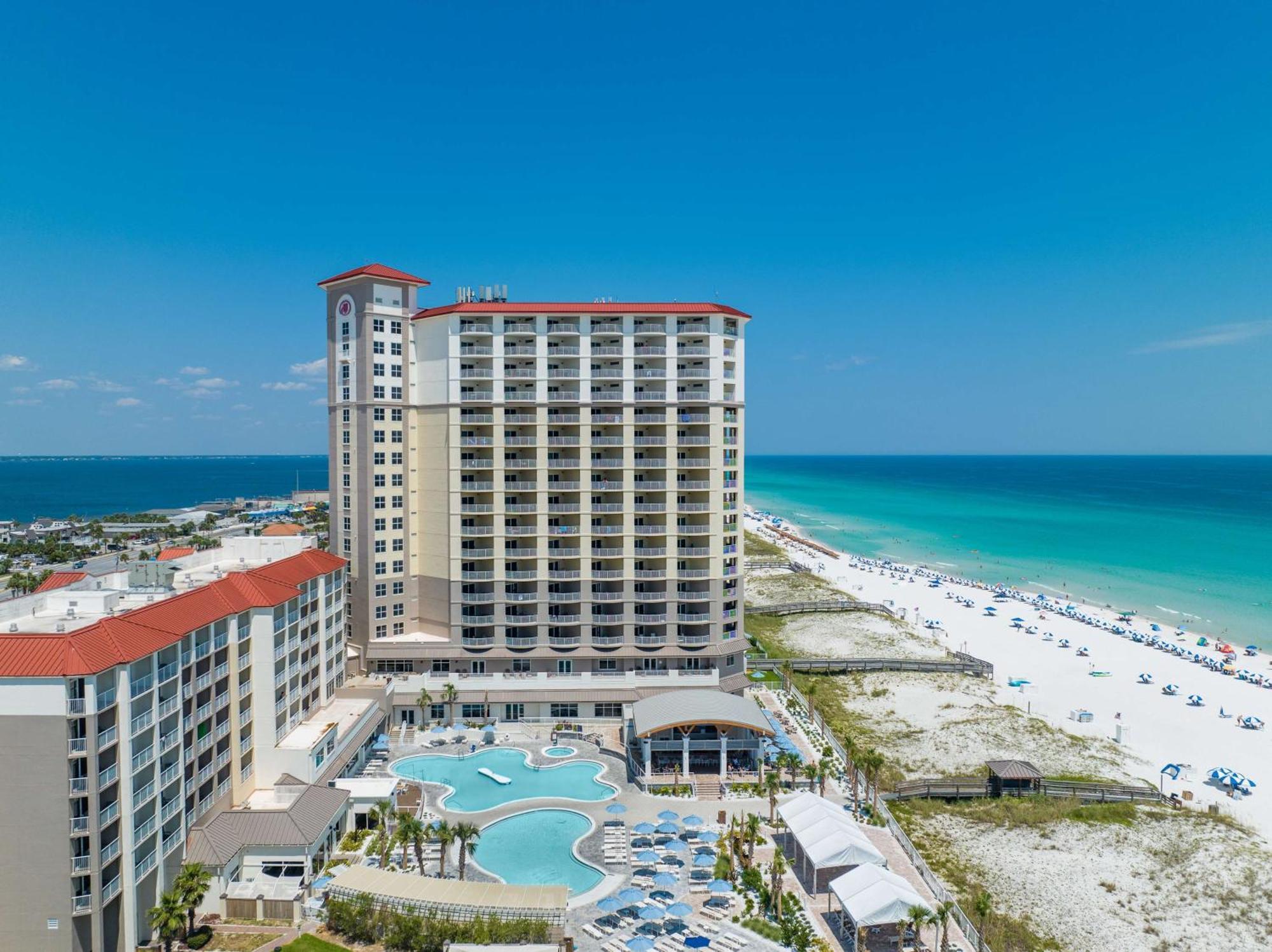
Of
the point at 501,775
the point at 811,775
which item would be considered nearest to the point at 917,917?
the point at 811,775

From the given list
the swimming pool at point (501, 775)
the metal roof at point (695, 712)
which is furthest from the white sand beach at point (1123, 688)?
the swimming pool at point (501, 775)

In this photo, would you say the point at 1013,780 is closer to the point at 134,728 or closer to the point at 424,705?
the point at 424,705

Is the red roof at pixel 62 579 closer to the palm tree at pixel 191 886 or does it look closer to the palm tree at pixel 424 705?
the palm tree at pixel 191 886

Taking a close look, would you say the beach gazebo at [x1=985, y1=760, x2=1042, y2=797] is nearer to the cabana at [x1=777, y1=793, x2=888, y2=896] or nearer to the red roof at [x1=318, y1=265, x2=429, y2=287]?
the cabana at [x1=777, y1=793, x2=888, y2=896]

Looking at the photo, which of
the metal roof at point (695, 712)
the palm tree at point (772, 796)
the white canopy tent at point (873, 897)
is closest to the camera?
the white canopy tent at point (873, 897)

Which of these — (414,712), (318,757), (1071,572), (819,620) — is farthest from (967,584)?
(318,757)
